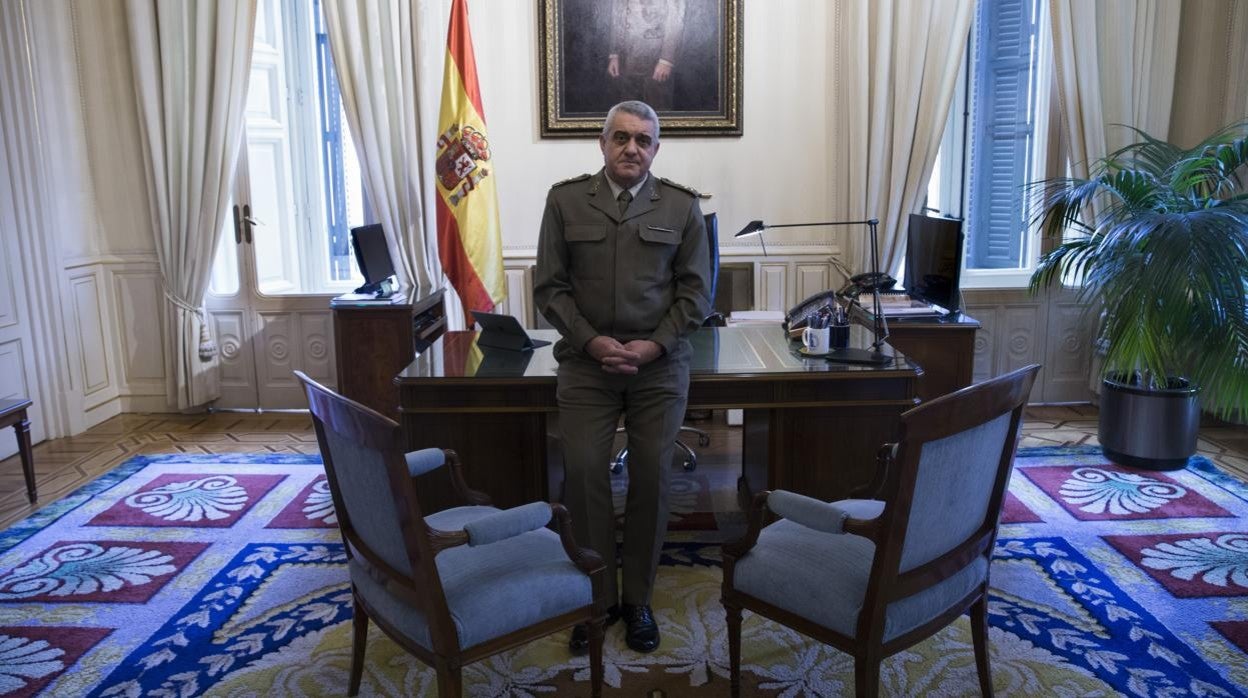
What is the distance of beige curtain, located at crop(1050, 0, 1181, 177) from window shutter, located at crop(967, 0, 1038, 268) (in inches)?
12.7

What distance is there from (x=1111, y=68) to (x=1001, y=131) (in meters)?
0.67

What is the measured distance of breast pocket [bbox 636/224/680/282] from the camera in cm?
297

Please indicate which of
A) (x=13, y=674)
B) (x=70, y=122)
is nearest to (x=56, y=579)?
(x=13, y=674)

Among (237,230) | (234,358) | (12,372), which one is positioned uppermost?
(237,230)

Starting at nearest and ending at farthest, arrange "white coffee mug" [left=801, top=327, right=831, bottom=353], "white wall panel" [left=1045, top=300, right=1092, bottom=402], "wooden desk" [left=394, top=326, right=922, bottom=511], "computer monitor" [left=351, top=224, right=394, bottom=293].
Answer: "wooden desk" [left=394, top=326, right=922, bottom=511]
"white coffee mug" [left=801, top=327, right=831, bottom=353]
"computer monitor" [left=351, top=224, right=394, bottom=293]
"white wall panel" [left=1045, top=300, right=1092, bottom=402]

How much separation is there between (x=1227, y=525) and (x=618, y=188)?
2.88 meters

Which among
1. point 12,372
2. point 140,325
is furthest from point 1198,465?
point 12,372

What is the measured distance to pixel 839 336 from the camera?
357 centimetres

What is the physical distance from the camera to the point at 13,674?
2.89 m

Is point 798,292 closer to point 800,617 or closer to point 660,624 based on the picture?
point 660,624

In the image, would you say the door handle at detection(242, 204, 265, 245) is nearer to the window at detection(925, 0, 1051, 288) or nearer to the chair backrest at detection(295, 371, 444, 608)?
the chair backrest at detection(295, 371, 444, 608)

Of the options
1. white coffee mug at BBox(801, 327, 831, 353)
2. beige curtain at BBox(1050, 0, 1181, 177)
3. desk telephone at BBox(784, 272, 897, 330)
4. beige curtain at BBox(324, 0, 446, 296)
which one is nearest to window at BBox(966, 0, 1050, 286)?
beige curtain at BBox(1050, 0, 1181, 177)

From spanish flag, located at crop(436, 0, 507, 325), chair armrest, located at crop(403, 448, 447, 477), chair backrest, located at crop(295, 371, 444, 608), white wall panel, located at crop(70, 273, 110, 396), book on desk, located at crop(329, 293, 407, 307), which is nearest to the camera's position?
chair backrest, located at crop(295, 371, 444, 608)

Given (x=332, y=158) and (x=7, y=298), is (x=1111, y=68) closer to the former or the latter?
(x=332, y=158)
